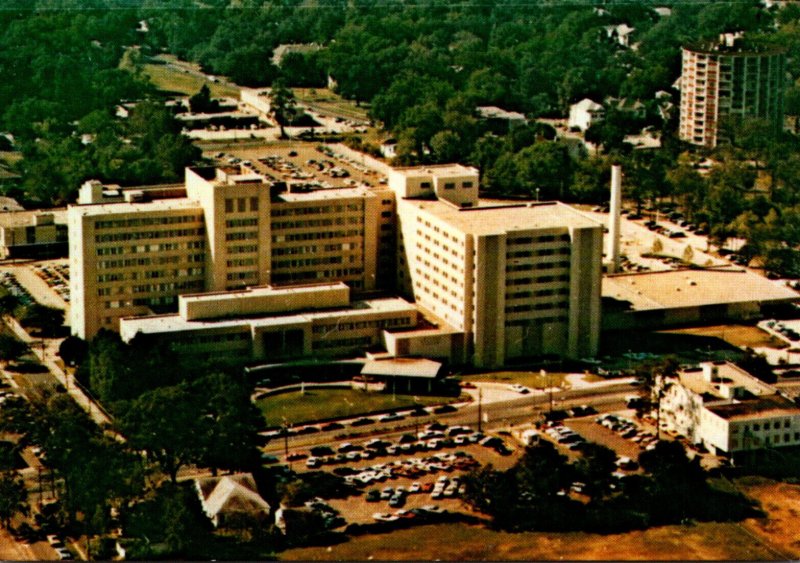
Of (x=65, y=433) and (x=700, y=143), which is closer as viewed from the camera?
(x=65, y=433)

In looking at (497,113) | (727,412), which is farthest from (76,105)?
(727,412)

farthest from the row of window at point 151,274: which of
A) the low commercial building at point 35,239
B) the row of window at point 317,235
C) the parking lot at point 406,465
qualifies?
the low commercial building at point 35,239

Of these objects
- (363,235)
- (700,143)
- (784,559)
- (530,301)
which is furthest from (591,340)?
(700,143)

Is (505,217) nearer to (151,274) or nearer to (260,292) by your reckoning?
(260,292)

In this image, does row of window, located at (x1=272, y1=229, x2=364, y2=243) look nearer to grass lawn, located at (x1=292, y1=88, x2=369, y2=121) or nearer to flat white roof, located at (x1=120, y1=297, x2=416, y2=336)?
flat white roof, located at (x1=120, y1=297, x2=416, y2=336)

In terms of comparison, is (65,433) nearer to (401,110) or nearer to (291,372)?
(291,372)

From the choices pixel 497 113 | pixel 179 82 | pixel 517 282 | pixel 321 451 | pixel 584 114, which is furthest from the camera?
pixel 179 82

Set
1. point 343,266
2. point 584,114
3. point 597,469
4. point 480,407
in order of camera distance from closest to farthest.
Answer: point 597,469 < point 480,407 < point 343,266 < point 584,114
